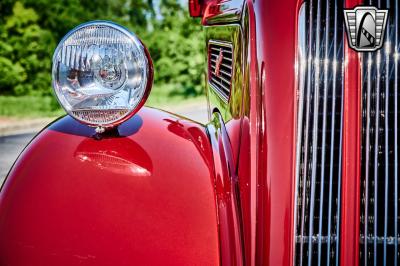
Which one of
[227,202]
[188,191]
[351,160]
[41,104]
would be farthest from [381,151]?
[41,104]

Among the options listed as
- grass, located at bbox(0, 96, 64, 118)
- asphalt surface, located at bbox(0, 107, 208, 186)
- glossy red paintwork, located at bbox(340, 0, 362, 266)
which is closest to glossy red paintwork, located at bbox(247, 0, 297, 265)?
glossy red paintwork, located at bbox(340, 0, 362, 266)

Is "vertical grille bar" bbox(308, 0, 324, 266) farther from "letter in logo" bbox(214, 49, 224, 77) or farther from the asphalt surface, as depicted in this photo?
the asphalt surface

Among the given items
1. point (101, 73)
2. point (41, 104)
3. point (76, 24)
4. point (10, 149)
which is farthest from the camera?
point (76, 24)

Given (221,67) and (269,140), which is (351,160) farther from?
(221,67)

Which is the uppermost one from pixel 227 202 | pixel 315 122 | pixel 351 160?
pixel 315 122

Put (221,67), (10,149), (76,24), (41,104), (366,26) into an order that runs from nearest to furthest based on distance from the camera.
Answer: (366,26) < (221,67) < (10,149) < (41,104) < (76,24)

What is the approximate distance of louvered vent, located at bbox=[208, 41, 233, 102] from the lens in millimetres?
2423

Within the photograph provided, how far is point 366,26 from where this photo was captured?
5.16 ft

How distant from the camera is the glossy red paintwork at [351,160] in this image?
62.4 inches

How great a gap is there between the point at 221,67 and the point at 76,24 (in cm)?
Answer: 1253

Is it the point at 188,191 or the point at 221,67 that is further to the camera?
the point at 221,67

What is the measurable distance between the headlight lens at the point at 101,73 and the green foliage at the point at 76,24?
1057cm

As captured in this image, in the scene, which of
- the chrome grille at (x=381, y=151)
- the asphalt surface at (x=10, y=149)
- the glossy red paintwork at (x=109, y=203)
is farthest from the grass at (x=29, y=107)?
the chrome grille at (x=381, y=151)

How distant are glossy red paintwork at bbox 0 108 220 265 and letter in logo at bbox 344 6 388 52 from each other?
65 centimetres
